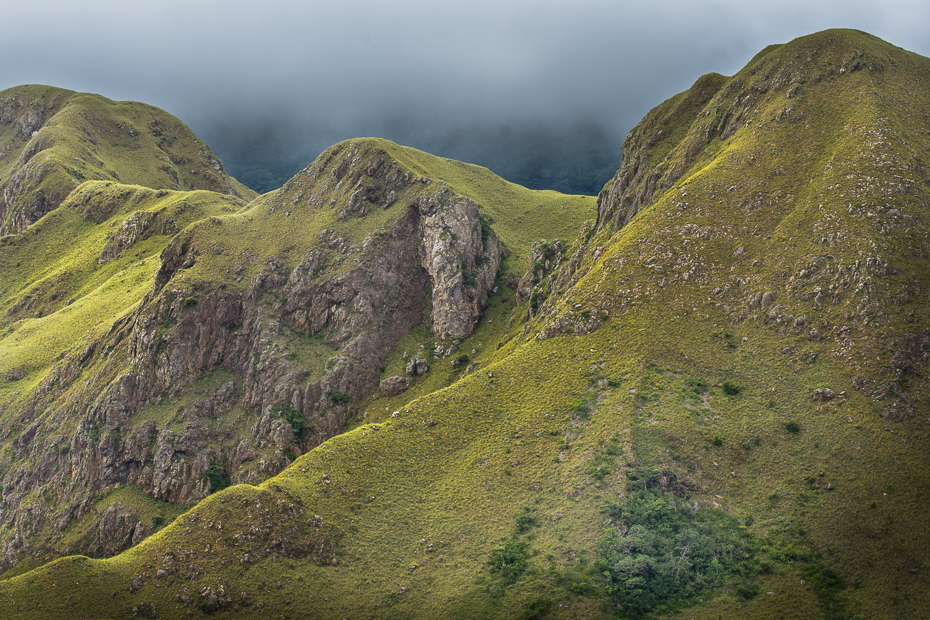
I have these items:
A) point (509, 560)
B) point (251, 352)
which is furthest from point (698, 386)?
point (251, 352)

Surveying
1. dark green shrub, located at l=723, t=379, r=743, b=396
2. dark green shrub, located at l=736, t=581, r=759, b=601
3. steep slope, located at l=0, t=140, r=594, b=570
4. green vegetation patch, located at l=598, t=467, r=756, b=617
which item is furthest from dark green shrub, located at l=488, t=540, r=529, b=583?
steep slope, located at l=0, t=140, r=594, b=570

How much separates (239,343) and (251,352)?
4855mm

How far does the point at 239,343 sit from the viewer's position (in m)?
125

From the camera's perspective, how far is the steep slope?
106375 mm

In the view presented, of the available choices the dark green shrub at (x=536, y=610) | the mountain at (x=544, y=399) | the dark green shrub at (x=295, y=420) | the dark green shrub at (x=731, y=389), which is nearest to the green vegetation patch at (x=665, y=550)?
the mountain at (x=544, y=399)

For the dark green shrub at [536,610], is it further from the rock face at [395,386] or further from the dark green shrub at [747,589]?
the rock face at [395,386]

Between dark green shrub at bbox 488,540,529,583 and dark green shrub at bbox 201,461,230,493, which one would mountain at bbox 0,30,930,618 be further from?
dark green shrub at bbox 201,461,230,493

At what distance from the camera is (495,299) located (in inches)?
5251

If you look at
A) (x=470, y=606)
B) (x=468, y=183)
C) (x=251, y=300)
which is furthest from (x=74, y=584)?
(x=468, y=183)

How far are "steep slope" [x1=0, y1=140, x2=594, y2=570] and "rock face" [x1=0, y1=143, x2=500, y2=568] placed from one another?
362 millimetres

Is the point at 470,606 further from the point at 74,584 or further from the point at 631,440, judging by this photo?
the point at 74,584

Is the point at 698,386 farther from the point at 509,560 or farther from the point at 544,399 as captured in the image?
the point at 509,560

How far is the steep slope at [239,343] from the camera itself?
106 m

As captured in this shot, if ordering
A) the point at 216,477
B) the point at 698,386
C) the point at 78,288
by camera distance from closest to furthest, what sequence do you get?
1. the point at 698,386
2. the point at 216,477
3. the point at 78,288
